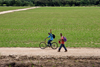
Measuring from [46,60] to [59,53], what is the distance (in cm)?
169

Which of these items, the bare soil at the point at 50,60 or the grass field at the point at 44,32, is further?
the grass field at the point at 44,32

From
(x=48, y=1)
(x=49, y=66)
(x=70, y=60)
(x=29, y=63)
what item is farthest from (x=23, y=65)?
(x=48, y=1)

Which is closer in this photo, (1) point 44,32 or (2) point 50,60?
(2) point 50,60

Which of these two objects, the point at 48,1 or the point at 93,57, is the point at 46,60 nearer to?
the point at 93,57

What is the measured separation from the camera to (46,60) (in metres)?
10.9

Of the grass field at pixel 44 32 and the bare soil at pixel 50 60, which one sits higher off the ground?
the bare soil at pixel 50 60

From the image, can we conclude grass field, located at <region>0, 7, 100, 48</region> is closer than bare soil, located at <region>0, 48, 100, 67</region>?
No

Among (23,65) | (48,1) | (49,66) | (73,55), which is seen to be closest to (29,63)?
(23,65)

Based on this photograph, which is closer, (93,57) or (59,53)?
(93,57)

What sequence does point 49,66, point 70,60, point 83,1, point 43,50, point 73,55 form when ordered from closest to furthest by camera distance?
point 49,66
point 70,60
point 73,55
point 43,50
point 83,1

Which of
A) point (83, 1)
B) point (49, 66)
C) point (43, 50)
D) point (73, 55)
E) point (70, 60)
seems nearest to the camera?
point (49, 66)

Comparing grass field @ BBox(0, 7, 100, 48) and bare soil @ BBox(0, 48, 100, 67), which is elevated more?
bare soil @ BBox(0, 48, 100, 67)

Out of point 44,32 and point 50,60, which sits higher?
point 50,60

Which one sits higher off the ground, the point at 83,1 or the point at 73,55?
the point at 73,55
